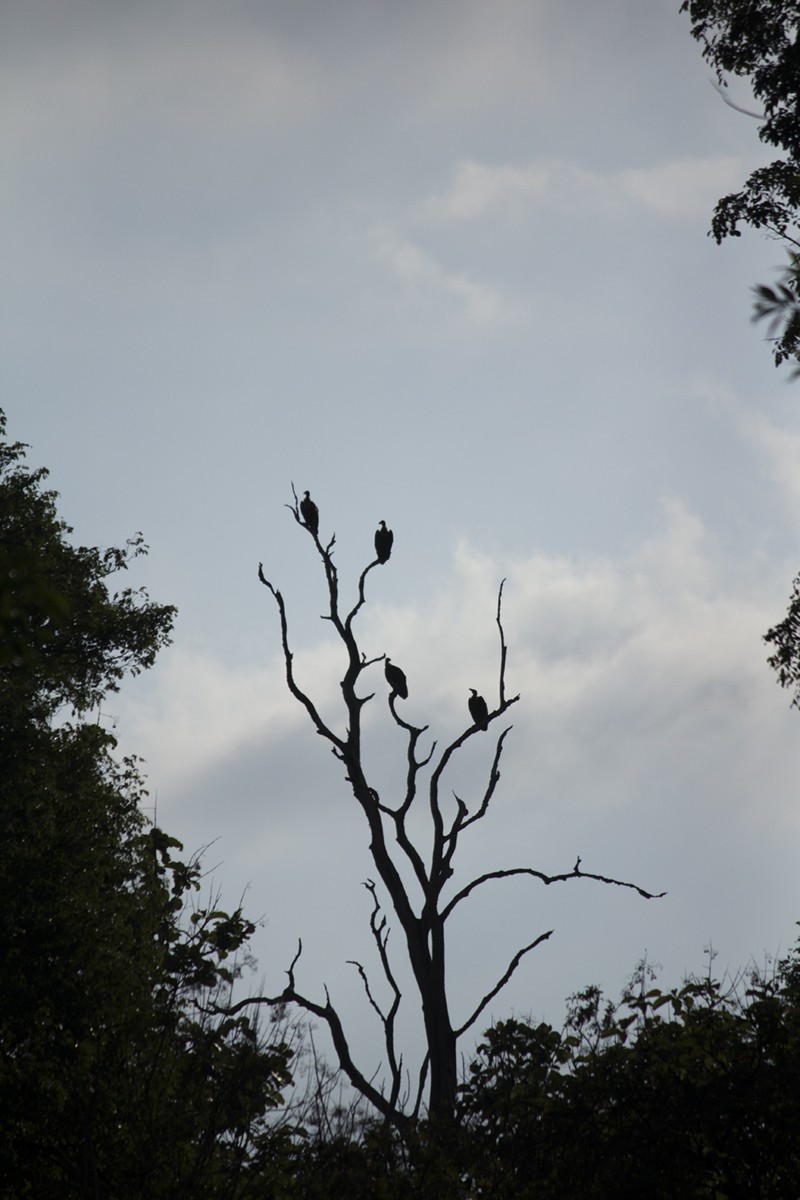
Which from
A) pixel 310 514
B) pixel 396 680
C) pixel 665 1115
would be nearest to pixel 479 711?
pixel 396 680

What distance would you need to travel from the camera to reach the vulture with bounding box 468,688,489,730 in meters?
13.3

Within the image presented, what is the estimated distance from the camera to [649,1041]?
8484mm

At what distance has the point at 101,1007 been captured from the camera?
8.70 meters

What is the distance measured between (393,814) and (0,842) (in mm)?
4847

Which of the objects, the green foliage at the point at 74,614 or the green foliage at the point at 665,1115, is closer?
the green foliage at the point at 665,1115

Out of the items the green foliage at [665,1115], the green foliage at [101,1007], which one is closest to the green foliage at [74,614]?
the green foliage at [101,1007]

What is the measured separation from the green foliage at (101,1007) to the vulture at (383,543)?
3.94 meters

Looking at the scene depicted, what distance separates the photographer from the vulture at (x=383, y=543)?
13.4m

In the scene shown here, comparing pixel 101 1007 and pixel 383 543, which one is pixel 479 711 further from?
pixel 101 1007

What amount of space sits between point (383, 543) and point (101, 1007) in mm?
6551

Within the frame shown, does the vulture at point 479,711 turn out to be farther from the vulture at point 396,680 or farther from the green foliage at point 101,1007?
the green foliage at point 101,1007

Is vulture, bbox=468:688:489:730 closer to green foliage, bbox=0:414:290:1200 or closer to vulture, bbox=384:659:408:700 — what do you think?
vulture, bbox=384:659:408:700

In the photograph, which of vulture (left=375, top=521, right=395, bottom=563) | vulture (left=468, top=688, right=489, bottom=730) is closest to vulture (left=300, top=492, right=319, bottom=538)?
vulture (left=375, top=521, right=395, bottom=563)

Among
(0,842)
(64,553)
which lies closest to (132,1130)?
(0,842)
